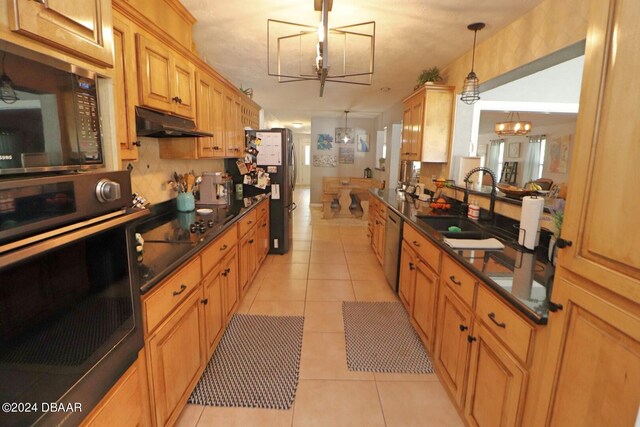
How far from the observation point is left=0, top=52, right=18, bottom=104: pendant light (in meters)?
0.65

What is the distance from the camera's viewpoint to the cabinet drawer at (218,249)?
6.20 ft

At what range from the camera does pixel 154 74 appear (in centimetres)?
186

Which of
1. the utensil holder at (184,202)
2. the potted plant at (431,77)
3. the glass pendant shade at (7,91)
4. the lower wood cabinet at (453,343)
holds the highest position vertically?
the potted plant at (431,77)

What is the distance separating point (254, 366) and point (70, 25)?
203 centimetres

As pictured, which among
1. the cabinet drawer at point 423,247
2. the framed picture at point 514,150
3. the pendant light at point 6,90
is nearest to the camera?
the pendant light at point 6,90

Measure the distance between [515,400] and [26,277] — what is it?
1.59m

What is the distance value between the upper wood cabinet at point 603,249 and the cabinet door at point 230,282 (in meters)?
1.95

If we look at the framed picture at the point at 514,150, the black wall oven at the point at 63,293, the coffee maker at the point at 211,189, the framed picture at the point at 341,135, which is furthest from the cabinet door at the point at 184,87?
the framed picture at the point at 514,150

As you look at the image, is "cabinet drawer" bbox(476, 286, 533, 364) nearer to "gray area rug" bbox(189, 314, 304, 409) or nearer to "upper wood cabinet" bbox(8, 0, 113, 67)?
"gray area rug" bbox(189, 314, 304, 409)

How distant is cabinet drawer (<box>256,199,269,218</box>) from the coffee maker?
Result: 1.59 ft

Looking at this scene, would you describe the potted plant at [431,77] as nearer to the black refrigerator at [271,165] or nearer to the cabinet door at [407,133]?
the cabinet door at [407,133]

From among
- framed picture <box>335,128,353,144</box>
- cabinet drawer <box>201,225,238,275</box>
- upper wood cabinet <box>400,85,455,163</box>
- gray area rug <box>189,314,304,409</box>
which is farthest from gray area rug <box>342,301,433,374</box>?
framed picture <box>335,128,353,144</box>

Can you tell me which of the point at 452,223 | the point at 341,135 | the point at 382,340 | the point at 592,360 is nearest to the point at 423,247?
the point at 452,223

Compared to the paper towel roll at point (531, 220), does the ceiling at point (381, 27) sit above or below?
above
